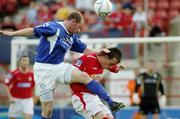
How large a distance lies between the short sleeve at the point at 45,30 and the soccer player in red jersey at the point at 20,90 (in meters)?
4.36

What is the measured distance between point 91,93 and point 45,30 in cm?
113

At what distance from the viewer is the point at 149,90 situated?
14.9 metres

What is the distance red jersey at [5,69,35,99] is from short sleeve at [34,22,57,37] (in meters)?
4.49

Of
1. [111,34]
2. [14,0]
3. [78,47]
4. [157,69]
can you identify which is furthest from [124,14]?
[78,47]

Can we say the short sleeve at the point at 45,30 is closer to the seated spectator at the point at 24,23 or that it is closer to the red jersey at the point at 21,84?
the red jersey at the point at 21,84

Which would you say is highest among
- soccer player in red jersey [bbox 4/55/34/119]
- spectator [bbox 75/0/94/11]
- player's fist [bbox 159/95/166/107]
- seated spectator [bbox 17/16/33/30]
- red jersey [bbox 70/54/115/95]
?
red jersey [bbox 70/54/115/95]

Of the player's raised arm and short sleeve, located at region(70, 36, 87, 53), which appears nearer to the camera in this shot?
the player's raised arm

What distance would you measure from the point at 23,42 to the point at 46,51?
4989mm

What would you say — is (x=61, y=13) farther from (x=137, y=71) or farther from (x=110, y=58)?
(x=110, y=58)

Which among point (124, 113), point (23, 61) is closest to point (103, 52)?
point (23, 61)

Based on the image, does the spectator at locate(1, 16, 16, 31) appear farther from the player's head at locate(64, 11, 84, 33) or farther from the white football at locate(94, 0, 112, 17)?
the player's head at locate(64, 11, 84, 33)

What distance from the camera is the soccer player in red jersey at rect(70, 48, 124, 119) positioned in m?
9.72

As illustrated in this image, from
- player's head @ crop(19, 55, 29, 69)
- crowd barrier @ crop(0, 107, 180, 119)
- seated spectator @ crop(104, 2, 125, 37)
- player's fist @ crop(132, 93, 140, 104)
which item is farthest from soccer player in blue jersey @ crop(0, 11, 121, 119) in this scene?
seated spectator @ crop(104, 2, 125, 37)

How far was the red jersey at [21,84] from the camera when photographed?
562 inches
